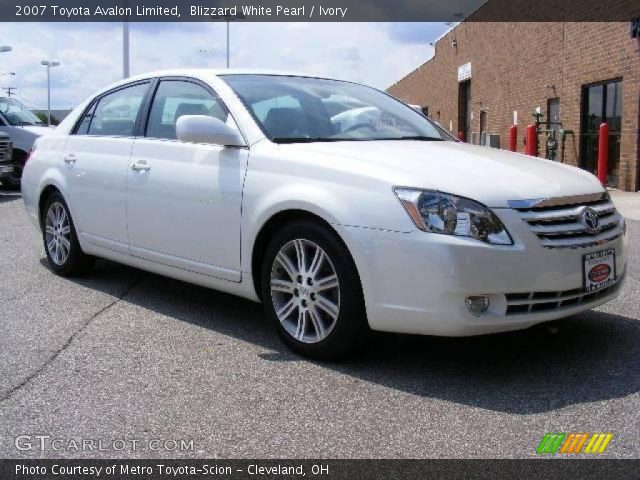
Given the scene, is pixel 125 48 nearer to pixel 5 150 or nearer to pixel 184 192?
pixel 5 150

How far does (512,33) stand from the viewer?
22859 millimetres

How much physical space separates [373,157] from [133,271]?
3.33 meters

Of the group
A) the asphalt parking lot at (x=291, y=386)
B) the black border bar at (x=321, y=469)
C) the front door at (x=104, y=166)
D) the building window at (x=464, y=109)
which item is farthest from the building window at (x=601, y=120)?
the black border bar at (x=321, y=469)

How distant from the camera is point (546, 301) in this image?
145 inches

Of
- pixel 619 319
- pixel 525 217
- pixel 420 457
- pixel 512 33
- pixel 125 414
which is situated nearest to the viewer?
pixel 420 457

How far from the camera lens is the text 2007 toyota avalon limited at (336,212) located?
11.7 feet

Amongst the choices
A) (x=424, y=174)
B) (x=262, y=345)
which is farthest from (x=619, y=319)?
(x=262, y=345)

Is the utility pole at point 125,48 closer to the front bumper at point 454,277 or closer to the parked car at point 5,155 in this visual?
the parked car at point 5,155

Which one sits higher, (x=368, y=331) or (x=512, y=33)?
(x=512, y=33)

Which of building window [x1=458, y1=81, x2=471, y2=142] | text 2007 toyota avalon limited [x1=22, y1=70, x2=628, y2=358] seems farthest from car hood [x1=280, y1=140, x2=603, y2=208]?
building window [x1=458, y1=81, x2=471, y2=142]

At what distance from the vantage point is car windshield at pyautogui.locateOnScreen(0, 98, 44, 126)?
17438mm

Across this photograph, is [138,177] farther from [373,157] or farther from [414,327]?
[414,327]

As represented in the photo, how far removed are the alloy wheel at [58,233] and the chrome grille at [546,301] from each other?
383cm

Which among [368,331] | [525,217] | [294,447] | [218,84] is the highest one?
[218,84]
